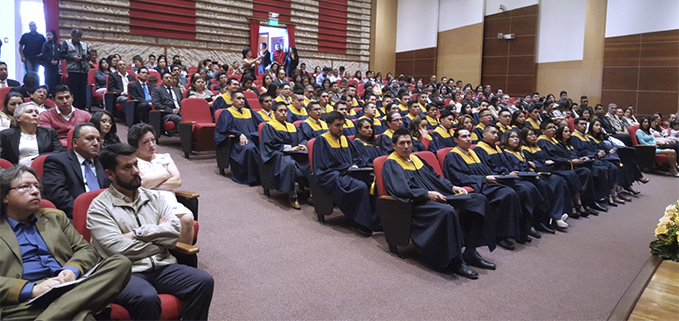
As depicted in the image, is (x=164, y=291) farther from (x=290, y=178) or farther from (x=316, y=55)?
(x=316, y=55)

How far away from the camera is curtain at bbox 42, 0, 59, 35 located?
1005 cm

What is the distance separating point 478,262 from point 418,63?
13.5m

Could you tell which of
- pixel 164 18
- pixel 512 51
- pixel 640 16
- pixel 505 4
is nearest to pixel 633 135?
pixel 640 16

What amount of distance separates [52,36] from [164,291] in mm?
6931

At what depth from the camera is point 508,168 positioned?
4.88 m

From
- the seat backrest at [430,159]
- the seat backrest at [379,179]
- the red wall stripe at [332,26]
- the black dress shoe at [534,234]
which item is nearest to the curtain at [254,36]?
the red wall stripe at [332,26]

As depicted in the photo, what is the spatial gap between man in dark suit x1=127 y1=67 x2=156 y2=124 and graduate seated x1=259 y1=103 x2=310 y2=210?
8.56 feet

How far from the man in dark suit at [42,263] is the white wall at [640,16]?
12.7 metres

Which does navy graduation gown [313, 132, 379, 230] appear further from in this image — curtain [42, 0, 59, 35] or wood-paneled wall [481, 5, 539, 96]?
wood-paneled wall [481, 5, 539, 96]

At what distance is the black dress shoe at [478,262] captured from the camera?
3572 mm

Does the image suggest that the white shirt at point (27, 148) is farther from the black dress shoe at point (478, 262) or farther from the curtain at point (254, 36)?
the curtain at point (254, 36)

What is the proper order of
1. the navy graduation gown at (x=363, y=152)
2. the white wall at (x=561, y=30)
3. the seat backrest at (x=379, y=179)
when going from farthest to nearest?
1. the white wall at (x=561, y=30)
2. the navy graduation gown at (x=363, y=152)
3. the seat backrest at (x=379, y=179)

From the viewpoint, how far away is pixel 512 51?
1384 cm

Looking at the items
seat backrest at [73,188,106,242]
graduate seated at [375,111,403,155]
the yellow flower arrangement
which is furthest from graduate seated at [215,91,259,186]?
the yellow flower arrangement
